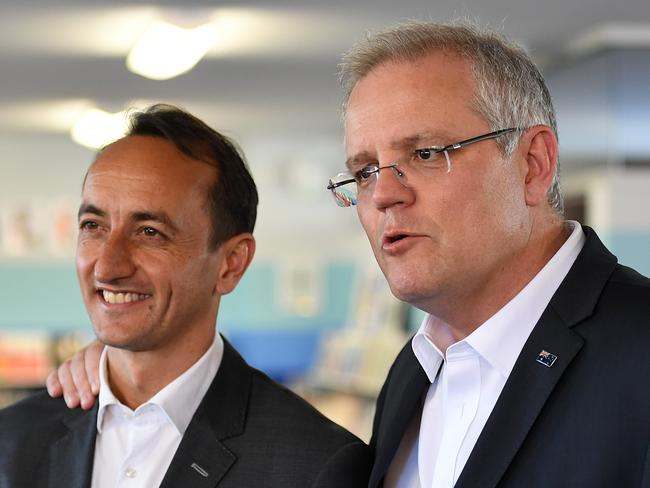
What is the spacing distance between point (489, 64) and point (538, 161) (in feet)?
0.68

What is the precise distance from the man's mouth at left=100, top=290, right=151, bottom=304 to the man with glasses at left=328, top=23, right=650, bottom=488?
23.3 inches

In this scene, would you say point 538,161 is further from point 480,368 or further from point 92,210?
point 92,210

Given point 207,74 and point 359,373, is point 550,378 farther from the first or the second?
point 359,373

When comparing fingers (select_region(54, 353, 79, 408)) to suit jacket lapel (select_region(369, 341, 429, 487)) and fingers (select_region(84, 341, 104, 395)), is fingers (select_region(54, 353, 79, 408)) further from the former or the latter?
suit jacket lapel (select_region(369, 341, 429, 487))

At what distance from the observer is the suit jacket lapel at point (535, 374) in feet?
5.67

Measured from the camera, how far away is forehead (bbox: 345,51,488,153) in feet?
6.06

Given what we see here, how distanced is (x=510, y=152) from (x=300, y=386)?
7.13 metres

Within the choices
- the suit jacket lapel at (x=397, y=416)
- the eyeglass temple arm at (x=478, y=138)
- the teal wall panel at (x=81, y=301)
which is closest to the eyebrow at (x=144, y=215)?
the suit jacket lapel at (x=397, y=416)

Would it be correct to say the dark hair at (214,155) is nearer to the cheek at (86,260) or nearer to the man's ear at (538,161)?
the cheek at (86,260)

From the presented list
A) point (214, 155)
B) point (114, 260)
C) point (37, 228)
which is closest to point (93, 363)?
point (114, 260)

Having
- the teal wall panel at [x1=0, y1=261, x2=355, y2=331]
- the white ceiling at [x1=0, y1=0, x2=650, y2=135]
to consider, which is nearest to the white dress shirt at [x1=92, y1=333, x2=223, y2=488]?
the white ceiling at [x1=0, y1=0, x2=650, y2=135]

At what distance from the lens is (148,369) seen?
2.33 meters

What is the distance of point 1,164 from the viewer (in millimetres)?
9148

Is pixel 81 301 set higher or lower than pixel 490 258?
lower
